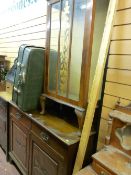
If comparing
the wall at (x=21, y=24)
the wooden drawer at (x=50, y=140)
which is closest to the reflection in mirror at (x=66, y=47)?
the wooden drawer at (x=50, y=140)

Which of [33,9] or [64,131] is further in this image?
[33,9]

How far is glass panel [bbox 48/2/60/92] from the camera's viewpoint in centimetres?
157

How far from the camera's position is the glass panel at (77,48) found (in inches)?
52.1

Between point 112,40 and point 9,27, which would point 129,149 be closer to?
point 112,40

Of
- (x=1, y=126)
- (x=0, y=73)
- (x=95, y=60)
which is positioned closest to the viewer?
(x=95, y=60)

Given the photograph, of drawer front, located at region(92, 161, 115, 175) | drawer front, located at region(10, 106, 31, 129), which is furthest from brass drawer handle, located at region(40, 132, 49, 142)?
drawer front, located at region(92, 161, 115, 175)

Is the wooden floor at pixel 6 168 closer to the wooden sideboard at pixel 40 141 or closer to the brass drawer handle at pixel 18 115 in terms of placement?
the wooden sideboard at pixel 40 141

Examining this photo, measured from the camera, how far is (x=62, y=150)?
1.34 meters

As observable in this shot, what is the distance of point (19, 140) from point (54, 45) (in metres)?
1.17

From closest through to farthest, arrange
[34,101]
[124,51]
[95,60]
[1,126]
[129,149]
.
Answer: [129,149] < [124,51] < [95,60] < [34,101] < [1,126]

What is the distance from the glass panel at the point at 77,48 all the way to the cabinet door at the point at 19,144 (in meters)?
0.79

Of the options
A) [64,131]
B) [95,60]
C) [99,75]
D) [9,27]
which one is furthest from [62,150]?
[9,27]

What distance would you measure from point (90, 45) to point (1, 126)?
73.6 inches

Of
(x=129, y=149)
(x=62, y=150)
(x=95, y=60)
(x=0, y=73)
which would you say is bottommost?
(x=62, y=150)
